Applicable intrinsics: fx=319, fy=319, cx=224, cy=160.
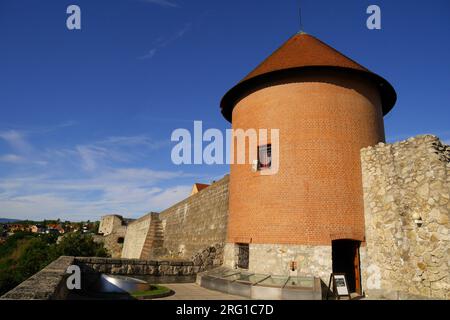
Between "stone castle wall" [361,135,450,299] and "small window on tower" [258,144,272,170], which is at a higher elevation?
"small window on tower" [258,144,272,170]

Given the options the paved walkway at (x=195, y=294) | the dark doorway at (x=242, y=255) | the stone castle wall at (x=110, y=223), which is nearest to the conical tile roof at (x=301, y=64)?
the dark doorway at (x=242, y=255)

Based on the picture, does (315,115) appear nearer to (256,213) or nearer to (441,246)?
(256,213)

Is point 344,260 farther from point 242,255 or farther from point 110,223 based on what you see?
point 110,223

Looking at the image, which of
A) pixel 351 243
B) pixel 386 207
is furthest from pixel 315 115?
pixel 351 243

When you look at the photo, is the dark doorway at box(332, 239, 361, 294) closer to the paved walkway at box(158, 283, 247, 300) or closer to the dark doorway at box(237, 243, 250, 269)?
the dark doorway at box(237, 243, 250, 269)

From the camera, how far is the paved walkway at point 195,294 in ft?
29.8

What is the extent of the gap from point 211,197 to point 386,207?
9.99 meters

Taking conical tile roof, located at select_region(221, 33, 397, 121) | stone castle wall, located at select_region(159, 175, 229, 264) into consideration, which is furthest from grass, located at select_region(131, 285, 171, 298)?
conical tile roof, located at select_region(221, 33, 397, 121)

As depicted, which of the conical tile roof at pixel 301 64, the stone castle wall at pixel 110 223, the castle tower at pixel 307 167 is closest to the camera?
the castle tower at pixel 307 167

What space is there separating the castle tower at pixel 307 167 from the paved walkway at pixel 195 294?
55.7 inches

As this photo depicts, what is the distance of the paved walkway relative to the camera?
29.8 ft

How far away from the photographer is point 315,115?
1050 centimetres

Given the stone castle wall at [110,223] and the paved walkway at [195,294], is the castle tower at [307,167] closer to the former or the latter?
the paved walkway at [195,294]
